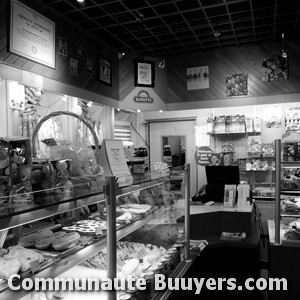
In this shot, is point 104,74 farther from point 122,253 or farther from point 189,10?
point 122,253

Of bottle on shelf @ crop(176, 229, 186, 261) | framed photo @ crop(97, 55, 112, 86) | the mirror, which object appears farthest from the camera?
the mirror

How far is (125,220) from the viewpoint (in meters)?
1.98

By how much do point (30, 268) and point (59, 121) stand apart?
390cm

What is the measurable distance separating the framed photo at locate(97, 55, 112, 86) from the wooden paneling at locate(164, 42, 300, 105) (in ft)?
5.06

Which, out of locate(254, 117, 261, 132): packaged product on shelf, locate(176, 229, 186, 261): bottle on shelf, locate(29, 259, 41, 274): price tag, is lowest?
locate(176, 229, 186, 261): bottle on shelf

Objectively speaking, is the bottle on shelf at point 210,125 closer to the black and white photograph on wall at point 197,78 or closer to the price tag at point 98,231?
the black and white photograph on wall at point 197,78

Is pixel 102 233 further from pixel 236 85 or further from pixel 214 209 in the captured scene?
pixel 236 85

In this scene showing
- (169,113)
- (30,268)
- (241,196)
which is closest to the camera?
(30,268)

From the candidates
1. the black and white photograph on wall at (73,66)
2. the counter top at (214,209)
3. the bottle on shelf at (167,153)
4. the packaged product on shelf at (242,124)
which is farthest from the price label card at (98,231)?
the bottle on shelf at (167,153)

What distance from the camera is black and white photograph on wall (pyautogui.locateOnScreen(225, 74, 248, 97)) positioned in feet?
22.5

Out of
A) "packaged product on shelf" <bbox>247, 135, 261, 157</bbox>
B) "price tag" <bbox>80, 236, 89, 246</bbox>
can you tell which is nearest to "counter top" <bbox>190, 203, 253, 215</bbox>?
"price tag" <bbox>80, 236, 89, 246</bbox>

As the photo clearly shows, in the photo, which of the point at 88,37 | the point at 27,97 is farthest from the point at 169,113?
the point at 27,97

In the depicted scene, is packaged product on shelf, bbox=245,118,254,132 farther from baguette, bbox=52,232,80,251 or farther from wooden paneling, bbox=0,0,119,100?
baguette, bbox=52,232,80,251

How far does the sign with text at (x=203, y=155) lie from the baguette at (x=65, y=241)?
5753 mm
